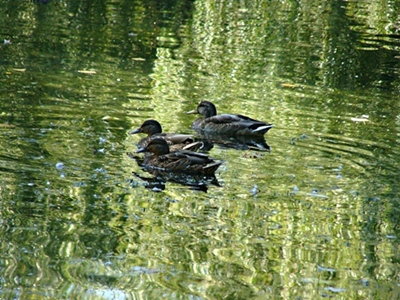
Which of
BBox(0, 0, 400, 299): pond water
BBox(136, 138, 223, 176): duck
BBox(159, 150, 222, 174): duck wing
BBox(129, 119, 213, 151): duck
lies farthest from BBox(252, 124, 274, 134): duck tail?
BBox(159, 150, 222, 174): duck wing

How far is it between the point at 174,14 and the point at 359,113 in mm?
10592

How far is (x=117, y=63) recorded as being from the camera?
16.1 m

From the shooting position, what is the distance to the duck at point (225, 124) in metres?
11.9

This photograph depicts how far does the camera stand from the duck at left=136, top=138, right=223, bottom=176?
387 inches

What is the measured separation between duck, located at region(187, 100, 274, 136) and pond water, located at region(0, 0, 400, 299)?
256 mm

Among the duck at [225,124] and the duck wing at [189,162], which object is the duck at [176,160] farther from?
the duck at [225,124]

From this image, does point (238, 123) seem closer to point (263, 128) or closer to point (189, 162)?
point (263, 128)

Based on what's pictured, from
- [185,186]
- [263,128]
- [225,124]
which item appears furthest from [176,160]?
[225,124]

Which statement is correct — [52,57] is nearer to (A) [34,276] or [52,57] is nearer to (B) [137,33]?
(B) [137,33]

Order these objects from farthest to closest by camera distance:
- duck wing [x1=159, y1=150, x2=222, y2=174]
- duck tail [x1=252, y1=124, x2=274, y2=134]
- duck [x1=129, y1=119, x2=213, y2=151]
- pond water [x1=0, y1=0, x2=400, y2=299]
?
duck tail [x1=252, y1=124, x2=274, y2=134] → duck [x1=129, y1=119, x2=213, y2=151] → duck wing [x1=159, y1=150, x2=222, y2=174] → pond water [x1=0, y1=0, x2=400, y2=299]

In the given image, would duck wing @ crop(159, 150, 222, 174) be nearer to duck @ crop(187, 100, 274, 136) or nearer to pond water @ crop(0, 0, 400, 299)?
pond water @ crop(0, 0, 400, 299)

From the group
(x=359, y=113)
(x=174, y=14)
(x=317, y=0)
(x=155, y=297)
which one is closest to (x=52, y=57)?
(x=359, y=113)

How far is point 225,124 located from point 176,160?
2.42 meters

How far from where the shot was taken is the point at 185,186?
9344mm
